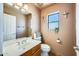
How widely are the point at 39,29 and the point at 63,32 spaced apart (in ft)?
1.21

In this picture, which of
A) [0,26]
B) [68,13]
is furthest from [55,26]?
[0,26]

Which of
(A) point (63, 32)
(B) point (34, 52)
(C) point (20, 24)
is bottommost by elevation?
(B) point (34, 52)

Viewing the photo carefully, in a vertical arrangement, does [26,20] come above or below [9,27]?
above

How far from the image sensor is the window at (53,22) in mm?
1541

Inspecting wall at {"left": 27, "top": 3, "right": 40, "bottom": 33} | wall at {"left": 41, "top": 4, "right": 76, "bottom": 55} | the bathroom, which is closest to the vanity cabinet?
the bathroom

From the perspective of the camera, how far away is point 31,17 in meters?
1.58

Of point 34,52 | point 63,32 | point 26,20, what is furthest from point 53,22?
point 34,52

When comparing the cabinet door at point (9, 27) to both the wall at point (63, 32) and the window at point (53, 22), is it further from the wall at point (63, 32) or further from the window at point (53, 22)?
the window at point (53, 22)

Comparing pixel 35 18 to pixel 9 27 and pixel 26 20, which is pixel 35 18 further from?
pixel 9 27

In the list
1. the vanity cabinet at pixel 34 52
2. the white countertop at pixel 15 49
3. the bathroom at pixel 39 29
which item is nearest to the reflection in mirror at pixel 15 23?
the bathroom at pixel 39 29

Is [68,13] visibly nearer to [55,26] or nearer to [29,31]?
[55,26]

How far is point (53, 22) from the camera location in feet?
5.17

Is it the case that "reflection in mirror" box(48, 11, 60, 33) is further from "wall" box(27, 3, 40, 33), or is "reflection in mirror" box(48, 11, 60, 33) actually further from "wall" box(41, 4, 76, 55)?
"wall" box(27, 3, 40, 33)

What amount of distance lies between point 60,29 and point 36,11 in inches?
18.4
